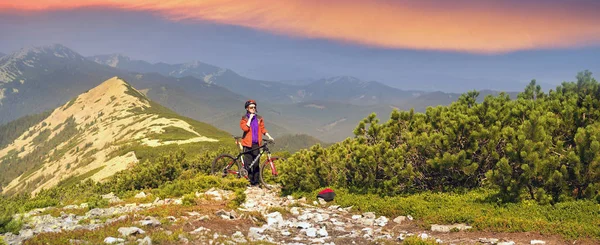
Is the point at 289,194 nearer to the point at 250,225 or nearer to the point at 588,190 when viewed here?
the point at 250,225

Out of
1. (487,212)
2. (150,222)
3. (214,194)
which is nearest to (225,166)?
(214,194)

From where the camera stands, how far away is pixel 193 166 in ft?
85.2

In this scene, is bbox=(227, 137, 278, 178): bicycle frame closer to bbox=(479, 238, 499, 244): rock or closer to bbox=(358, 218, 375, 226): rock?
bbox=(358, 218, 375, 226): rock

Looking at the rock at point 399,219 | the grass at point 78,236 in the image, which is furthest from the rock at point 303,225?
the grass at point 78,236

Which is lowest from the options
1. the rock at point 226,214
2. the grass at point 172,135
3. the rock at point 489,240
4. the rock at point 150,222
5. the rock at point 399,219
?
the grass at point 172,135

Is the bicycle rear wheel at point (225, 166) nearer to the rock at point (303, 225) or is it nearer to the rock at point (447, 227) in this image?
the rock at point (303, 225)

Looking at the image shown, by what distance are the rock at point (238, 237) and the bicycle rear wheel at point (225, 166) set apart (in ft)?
30.4

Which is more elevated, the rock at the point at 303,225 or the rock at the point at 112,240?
the rock at the point at 112,240

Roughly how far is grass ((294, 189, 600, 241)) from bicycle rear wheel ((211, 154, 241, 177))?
6.55 metres

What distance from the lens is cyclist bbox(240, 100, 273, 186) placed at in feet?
61.5

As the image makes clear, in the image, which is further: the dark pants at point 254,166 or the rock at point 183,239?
the dark pants at point 254,166

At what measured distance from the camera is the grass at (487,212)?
10.6 m

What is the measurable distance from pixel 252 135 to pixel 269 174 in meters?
2.53

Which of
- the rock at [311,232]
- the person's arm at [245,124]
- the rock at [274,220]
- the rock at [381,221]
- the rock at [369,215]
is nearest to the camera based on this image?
the rock at [311,232]
